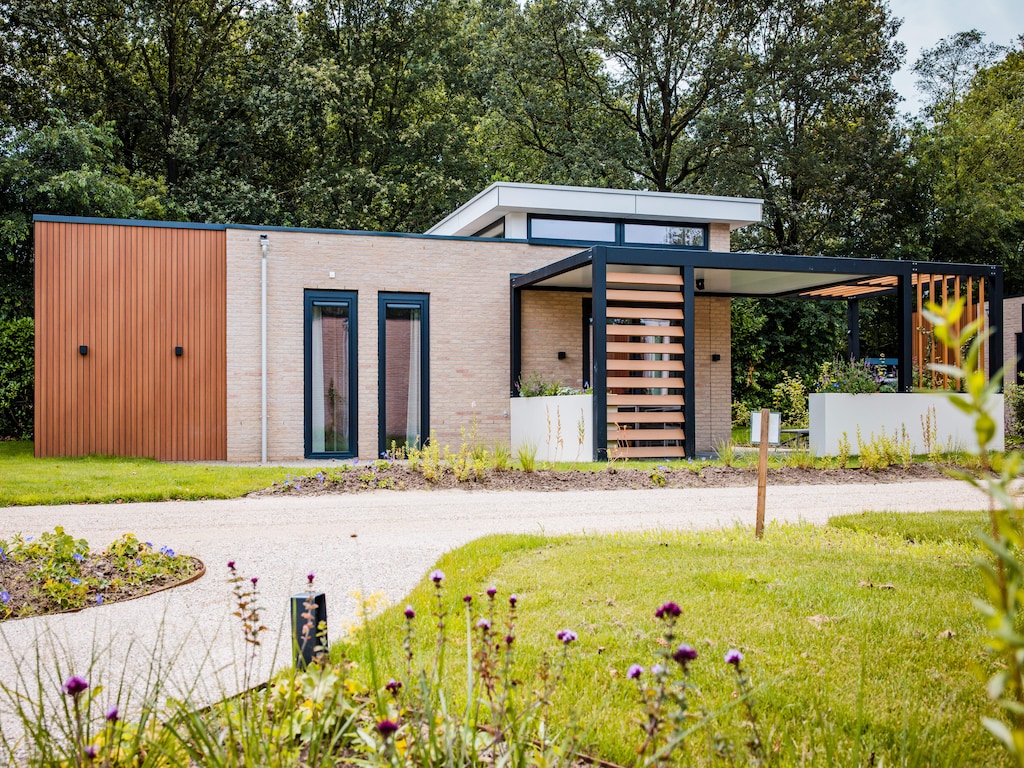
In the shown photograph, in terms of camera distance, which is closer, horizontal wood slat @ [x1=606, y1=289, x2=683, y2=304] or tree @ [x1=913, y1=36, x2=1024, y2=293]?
horizontal wood slat @ [x1=606, y1=289, x2=683, y2=304]

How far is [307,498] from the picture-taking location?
28.8 ft

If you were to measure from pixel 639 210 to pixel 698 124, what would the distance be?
32.9 feet

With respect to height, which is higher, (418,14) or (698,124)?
(418,14)

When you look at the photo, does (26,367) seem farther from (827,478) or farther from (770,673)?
(770,673)

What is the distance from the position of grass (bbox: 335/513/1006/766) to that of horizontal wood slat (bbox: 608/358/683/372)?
685 centimetres

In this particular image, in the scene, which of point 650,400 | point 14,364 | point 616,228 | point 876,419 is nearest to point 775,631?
point 650,400

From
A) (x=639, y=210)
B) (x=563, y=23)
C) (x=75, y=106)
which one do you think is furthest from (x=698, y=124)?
(x=75, y=106)

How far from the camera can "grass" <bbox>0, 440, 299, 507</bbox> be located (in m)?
8.63

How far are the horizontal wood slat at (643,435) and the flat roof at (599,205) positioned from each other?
5.01 metres

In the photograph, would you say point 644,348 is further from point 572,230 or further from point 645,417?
point 572,230

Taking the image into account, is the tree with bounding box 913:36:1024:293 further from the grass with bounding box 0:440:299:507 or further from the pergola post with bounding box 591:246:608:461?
the grass with bounding box 0:440:299:507

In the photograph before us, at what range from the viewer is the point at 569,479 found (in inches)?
395

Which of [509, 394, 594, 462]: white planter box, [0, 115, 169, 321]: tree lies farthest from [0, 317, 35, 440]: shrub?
[509, 394, 594, 462]: white planter box

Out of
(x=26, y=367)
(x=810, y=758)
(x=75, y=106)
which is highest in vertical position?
(x=75, y=106)
